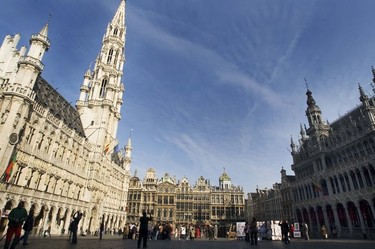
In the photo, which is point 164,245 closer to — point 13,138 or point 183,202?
point 13,138

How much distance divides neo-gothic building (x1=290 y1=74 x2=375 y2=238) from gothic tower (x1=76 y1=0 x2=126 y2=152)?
45452 millimetres

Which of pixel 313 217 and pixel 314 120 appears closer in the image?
pixel 313 217

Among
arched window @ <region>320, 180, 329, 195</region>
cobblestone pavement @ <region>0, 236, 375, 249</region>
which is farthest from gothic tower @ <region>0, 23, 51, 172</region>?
arched window @ <region>320, 180, 329, 195</region>

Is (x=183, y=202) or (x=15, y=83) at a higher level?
(x=15, y=83)

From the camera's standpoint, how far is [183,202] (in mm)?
70250

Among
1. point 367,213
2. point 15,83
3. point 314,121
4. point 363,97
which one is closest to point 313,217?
point 367,213

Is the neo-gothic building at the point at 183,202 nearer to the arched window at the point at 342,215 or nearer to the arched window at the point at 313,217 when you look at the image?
the arched window at the point at 313,217

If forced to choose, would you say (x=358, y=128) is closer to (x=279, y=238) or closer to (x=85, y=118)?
(x=279, y=238)

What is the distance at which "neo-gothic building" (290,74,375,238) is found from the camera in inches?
1366

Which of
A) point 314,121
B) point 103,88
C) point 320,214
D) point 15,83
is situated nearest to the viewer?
point 15,83

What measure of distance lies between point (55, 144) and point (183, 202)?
46.5 meters

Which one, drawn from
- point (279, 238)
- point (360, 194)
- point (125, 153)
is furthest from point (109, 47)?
point (360, 194)

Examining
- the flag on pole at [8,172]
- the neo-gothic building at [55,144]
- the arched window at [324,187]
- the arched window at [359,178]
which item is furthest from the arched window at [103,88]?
the arched window at [359,178]

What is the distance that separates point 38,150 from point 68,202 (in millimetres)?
11490
